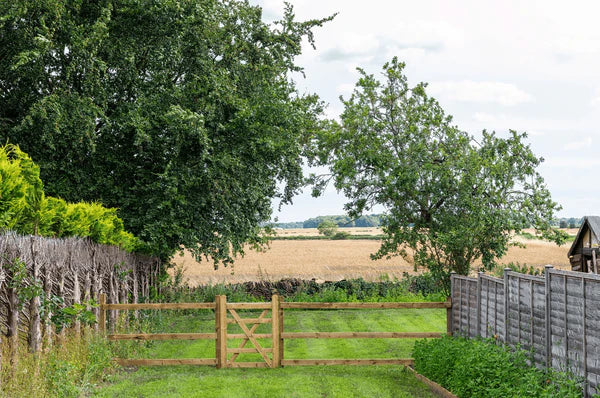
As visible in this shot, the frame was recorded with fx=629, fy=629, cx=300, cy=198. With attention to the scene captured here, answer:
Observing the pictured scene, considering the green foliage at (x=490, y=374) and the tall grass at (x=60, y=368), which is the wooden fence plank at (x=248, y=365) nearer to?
the tall grass at (x=60, y=368)

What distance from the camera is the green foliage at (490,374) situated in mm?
8352

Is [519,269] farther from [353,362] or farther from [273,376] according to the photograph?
[273,376]

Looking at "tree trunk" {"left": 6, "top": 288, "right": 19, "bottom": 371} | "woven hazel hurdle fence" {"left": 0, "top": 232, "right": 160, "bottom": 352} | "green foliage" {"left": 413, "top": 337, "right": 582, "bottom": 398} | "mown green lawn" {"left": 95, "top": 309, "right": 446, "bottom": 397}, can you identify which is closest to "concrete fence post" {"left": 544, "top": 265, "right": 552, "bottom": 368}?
"green foliage" {"left": 413, "top": 337, "right": 582, "bottom": 398}

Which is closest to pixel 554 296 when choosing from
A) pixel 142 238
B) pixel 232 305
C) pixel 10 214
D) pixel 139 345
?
pixel 232 305

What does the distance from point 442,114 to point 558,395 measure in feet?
44.6

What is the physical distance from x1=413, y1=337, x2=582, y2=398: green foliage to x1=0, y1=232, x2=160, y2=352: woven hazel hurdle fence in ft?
22.2

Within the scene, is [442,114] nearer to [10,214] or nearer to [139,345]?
[139,345]

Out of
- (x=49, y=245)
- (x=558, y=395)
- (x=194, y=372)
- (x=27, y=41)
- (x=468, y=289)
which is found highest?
(x=27, y=41)

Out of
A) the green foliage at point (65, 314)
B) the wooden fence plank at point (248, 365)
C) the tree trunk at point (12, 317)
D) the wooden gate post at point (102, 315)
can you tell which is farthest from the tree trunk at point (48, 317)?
the wooden fence plank at point (248, 365)

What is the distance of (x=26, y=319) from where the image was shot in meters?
10.4

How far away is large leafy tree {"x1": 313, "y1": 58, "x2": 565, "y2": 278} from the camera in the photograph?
59.0 ft

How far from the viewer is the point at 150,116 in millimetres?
20500

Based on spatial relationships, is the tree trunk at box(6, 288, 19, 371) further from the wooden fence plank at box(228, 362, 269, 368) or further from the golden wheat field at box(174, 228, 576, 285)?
the golden wheat field at box(174, 228, 576, 285)

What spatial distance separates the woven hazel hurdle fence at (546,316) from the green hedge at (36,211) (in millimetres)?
8082
